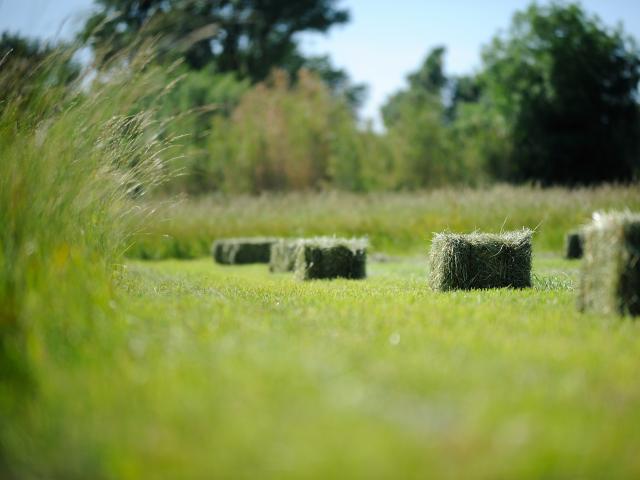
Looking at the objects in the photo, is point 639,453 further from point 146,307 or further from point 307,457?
point 146,307

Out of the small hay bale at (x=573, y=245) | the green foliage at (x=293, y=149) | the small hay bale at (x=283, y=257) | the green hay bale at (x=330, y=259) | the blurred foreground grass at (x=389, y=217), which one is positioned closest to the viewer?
the green hay bale at (x=330, y=259)

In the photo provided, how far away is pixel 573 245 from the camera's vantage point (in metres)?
12.5

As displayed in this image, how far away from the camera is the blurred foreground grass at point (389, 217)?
50.6 feet

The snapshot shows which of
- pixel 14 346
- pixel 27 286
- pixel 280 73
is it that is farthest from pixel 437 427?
pixel 280 73

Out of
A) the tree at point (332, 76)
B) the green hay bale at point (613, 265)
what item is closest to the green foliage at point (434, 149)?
the tree at point (332, 76)

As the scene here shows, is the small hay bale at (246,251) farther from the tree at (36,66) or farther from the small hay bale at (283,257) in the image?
the tree at (36,66)

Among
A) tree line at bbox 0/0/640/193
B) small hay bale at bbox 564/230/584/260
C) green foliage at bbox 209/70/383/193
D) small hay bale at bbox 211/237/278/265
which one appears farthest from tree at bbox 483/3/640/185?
small hay bale at bbox 211/237/278/265

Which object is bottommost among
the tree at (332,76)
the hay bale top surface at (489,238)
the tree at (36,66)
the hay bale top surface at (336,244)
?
the hay bale top surface at (336,244)

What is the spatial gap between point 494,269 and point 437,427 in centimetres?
460

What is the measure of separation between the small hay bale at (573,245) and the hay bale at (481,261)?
5.85 m

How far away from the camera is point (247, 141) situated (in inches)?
1046

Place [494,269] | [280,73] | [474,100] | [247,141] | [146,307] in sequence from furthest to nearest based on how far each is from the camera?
[474,100] → [280,73] → [247,141] → [494,269] → [146,307]

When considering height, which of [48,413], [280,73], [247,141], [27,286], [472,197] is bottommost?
[48,413]

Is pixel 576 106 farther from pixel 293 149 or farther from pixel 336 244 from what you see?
pixel 336 244
